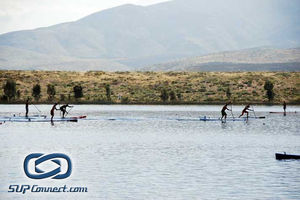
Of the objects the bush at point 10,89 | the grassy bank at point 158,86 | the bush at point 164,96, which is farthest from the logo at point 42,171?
the bush at point 164,96

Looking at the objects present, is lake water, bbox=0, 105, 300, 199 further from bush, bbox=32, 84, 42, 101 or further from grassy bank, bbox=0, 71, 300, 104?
grassy bank, bbox=0, 71, 300, 104

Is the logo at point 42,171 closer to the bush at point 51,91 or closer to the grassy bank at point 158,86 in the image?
the bush at point 51,91

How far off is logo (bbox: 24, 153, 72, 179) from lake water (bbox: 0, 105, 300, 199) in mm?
260

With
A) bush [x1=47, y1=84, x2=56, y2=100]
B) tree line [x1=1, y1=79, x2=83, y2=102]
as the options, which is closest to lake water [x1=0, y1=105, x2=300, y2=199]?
tree line [x1=1, y1=79, x2=83, y2=102]

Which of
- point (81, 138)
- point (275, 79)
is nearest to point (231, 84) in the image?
point (275, 79)

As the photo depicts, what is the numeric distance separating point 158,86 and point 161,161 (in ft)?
314

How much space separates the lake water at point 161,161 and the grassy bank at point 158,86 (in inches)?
2240

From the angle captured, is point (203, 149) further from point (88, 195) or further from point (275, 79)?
point (275, 79)

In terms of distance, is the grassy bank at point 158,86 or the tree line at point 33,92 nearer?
the tree line at point 33,92

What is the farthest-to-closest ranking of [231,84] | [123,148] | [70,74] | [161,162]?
[70,74], [231,84], [123,148], [161,162]

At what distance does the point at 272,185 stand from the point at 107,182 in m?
6.22

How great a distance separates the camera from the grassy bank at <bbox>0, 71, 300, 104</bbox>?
112 meters

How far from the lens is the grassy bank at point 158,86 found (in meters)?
112

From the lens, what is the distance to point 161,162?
99.3 ft
